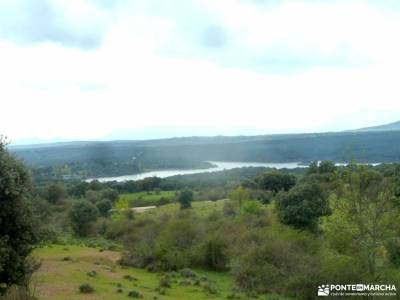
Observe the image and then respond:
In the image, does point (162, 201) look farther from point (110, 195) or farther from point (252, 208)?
point (252, 208)

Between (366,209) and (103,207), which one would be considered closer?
(366,209)

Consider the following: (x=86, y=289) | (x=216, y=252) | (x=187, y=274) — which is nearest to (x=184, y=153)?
(x=216, y=252)

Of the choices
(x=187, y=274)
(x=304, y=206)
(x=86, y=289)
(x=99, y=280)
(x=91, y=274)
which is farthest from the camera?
(x=304, y=206)

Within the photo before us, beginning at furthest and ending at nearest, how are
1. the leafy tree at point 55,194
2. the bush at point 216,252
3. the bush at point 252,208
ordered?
the leafy tree at point 55,194
the bush at point 252,208
the bush at point 216,252

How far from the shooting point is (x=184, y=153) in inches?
6324

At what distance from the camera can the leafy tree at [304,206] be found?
151 feet

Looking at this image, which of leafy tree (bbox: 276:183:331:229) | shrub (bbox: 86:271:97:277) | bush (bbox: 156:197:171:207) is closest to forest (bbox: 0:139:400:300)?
shrub (bbox: 86:271:97:277)

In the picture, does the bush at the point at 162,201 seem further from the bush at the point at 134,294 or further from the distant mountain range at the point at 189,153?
the bush at the point at 134,294

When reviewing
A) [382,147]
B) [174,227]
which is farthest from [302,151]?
[174,227]

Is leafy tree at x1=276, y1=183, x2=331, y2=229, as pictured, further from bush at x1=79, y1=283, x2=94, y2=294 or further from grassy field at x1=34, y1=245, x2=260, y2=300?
bush at x1=79, y1=283, x2=94, y2=294

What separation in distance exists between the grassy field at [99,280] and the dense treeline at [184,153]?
250 ft

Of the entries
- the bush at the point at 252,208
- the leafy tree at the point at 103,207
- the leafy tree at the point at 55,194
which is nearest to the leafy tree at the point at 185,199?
the leafy tree at the point at 103,207

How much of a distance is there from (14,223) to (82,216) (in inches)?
1898

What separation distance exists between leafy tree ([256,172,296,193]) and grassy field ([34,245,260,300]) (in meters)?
40.7
